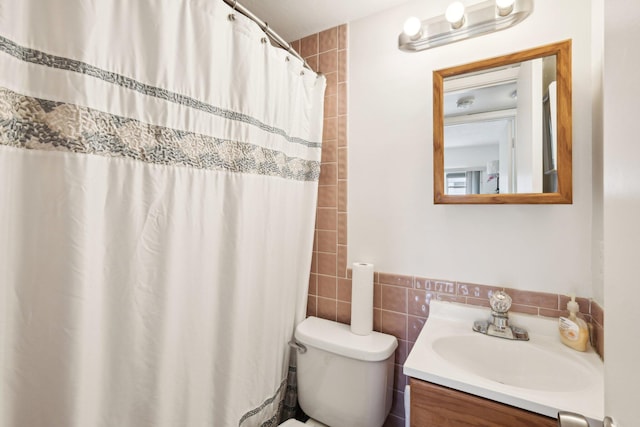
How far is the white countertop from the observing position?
29.3 inches

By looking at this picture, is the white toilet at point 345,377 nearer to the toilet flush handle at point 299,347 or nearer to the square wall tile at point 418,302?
the toilet flush handle at point 299,347

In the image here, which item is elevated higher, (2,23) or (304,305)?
(2,23)

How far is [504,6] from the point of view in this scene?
1.12 metres

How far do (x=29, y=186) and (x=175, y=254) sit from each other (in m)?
0.39

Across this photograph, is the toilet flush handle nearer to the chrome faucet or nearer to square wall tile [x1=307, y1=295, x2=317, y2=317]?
square wall tile [x1=307, y1=295, x2=317, y2=317]

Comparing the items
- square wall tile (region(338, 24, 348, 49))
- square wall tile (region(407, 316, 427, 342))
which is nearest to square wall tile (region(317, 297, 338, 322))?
square wall tile (region(407, 316, 427, 342))

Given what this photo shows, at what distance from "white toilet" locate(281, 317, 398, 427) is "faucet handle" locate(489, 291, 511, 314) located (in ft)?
1.48

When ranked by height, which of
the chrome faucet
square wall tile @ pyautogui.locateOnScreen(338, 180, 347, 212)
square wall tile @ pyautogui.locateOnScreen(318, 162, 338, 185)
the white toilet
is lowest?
the white toilet

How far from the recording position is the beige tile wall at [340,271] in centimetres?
134

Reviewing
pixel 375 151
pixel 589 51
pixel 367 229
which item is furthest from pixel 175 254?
pixel 589 51

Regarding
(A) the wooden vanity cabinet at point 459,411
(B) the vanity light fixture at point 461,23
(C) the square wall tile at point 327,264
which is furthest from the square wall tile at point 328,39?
(A) the wooden vanity cabinet at point 459,411

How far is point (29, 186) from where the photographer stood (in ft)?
2.18

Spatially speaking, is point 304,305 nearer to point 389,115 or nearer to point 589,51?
point 389,115

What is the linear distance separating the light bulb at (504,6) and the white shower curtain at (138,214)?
907mm
